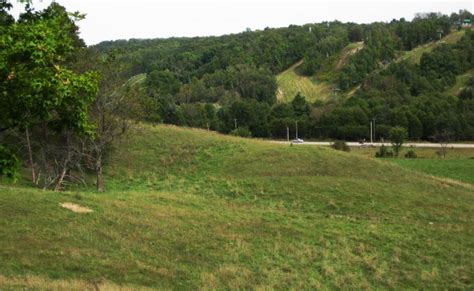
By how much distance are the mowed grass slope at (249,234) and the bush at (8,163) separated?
254 centimetres

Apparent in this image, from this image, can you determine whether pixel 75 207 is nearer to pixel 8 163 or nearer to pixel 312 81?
pixel 8 163

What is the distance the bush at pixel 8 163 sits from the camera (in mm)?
10891

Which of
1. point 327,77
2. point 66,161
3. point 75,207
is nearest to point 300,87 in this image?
point 327,77

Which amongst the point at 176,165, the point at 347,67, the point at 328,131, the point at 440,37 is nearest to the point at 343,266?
the point at 176,165

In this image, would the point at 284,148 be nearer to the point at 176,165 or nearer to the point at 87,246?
the point at 176,165

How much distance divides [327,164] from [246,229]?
1641 centimetres

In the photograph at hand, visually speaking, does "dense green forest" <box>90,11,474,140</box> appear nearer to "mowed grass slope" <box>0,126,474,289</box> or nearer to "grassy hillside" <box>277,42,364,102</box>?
"grassy hillside" <box>277,42,364,102</box>

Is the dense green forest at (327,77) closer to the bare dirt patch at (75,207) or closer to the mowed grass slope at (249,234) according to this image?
the mowed grass slope at (249,234)

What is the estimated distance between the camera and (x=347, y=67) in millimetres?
154125

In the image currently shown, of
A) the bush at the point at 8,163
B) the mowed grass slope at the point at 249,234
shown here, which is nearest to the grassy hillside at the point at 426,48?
the mowed grass slope at the point at 249,234

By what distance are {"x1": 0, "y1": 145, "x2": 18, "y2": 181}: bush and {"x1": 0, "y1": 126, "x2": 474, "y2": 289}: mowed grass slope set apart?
8.32 ft

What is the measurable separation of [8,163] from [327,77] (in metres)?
157

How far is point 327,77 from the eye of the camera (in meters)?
162

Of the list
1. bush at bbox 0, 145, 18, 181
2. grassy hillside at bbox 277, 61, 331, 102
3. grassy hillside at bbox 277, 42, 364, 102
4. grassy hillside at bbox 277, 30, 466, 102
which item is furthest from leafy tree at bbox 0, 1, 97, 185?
grassy hillside at bbox 277, 61, 331, 102
